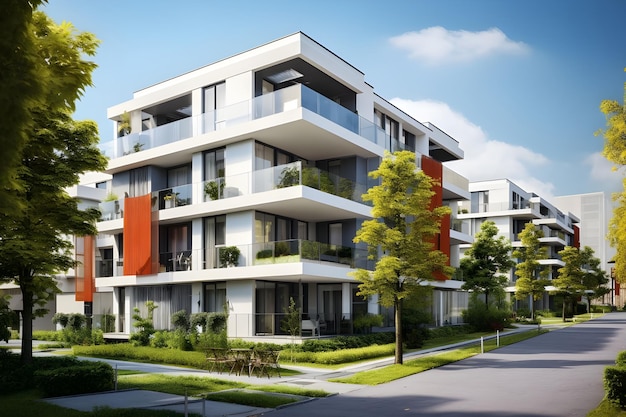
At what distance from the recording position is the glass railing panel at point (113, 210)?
1567 inches

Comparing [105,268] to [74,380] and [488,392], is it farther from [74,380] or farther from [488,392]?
[488,392]

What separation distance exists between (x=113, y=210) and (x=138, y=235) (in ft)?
11.8

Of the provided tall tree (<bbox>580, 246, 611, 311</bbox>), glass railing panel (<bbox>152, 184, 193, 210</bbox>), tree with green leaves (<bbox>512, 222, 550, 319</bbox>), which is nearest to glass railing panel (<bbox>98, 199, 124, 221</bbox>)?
glass railing panel (<bbox>152, 184, 193, 210</bbox>)

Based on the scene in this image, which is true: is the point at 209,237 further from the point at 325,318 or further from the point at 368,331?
the point at 368,331

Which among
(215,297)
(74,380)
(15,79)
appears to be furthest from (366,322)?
(15,79)

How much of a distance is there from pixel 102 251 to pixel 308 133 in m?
24.7

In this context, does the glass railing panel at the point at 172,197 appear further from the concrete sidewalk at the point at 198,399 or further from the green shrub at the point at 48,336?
the green shrub at the point at 48,336

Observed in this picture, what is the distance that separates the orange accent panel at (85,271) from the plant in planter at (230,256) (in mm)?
17331

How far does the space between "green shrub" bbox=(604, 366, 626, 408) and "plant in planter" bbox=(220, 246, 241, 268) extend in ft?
66.4

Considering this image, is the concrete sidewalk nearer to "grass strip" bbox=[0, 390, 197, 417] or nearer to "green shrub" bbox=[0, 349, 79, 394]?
"grass strip" bbox=[0, 390, 197, 417]

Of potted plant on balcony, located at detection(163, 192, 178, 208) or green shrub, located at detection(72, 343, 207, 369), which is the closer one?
green shrub, located at detection(72, 343, 207, 369)

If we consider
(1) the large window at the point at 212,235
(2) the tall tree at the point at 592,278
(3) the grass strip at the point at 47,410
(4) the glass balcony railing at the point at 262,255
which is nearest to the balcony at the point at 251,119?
(1) the large window at the point at 212,235

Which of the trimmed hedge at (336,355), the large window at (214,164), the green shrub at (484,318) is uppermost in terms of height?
the large window at (214,164)

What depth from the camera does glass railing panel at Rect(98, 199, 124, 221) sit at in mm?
39812
